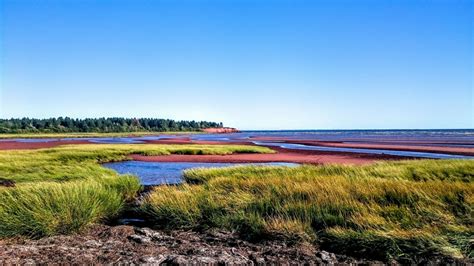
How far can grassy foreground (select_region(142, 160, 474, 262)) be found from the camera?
355 inches

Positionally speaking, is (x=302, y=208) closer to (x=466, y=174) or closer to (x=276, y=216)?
(x=276, y=216)

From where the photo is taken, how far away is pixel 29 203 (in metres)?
11.2

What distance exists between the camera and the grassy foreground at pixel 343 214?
9.02 metres

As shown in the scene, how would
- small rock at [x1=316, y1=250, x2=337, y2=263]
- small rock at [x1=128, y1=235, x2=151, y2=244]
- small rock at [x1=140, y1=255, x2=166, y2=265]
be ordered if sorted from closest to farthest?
small rock at [x1=140, y1=255, x2=166, y2=265] < small rock at [x1=316, y1=250, x2=337, y2=263] < small rock at [x1=128, y1=235, x2=151, y2=244]

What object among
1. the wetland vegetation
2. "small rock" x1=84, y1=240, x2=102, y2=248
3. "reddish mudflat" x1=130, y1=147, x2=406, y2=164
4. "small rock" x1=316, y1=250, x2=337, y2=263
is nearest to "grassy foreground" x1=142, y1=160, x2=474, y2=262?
the wetland vegetation

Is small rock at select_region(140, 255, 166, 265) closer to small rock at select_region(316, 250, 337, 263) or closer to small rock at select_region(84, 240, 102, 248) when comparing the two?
small rock at select_region(84, 240, 102, 248)

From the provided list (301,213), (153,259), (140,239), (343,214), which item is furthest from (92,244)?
(343,214)

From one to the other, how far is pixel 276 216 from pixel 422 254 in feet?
11.9

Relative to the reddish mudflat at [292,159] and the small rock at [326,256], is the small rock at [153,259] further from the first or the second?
the reddish mudflat at [292,159]

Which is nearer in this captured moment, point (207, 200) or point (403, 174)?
point (207, 200)

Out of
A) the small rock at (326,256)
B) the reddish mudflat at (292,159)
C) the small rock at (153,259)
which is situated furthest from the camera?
the reddish mudflat at (292,159)

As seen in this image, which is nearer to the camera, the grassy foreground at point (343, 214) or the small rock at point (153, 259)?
the small rock at point (153, 259)

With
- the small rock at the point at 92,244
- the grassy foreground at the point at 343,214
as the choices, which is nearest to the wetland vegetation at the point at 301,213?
the grassy foreground at the point at 343,214

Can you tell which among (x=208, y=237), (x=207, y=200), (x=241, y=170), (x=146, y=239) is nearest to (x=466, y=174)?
(x=241, y=170)
